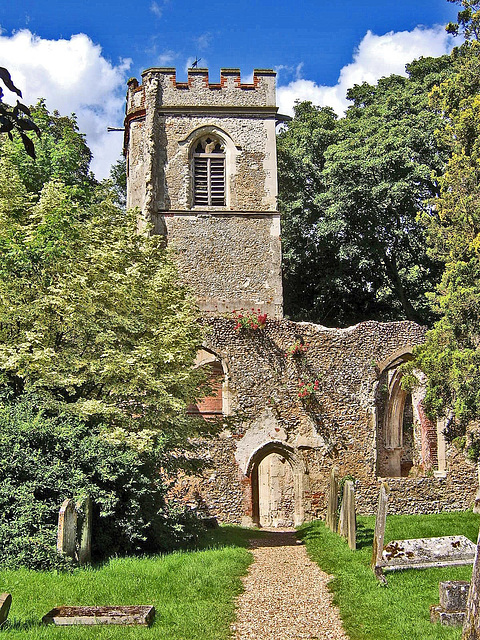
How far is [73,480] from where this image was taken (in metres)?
10.5

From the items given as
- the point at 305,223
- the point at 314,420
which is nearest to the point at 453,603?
the point at 314,420

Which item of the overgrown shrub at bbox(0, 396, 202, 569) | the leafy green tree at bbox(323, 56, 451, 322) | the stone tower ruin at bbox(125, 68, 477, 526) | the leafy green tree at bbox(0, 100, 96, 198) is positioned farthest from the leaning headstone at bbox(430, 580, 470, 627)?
the leafy green tree at bbox(323, 56, 451, 322)

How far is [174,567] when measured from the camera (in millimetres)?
9812

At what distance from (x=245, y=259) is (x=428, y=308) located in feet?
24.4

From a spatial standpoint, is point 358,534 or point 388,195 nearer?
point 358,534

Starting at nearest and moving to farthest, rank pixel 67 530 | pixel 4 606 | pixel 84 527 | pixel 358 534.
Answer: pixel 4 606, pixel 67 530, pixel 84 527, pixel 358 534

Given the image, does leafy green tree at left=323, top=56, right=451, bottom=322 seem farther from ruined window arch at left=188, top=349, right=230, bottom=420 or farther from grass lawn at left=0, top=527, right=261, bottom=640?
grass lawn at left=0, top=527, right=261, bottom=640

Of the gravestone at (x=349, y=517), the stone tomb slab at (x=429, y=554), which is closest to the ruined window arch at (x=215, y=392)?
the gravestone at (x=349, y=517)

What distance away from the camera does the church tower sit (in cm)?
2377

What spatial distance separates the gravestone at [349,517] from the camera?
11898mm

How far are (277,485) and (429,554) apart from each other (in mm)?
12032

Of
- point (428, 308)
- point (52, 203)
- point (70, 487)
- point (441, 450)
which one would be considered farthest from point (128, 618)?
point (428, 308)

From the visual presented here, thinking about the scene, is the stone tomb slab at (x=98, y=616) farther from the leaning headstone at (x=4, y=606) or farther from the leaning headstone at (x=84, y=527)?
the leaning headstone at (x=84, y=527)

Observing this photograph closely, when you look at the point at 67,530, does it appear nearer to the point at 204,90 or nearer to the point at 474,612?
the point at 474,612
